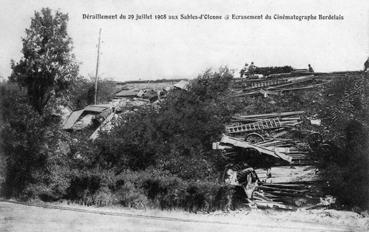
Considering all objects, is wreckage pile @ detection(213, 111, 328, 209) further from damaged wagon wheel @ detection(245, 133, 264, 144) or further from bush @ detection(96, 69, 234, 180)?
bush @ detection(96, 69, 234, 180)

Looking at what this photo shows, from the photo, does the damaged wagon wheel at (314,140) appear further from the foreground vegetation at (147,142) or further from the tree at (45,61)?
the tree at (45,61)

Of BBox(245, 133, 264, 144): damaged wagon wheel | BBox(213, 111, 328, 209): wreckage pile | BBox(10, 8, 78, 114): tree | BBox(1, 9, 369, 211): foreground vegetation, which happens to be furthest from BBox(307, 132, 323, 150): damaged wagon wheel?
BBox(10, 8, 78, 114): tree

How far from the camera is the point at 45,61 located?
22312 millimetres

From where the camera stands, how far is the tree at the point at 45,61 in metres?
21.9

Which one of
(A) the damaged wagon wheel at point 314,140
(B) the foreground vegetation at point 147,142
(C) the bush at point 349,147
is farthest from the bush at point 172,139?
(C) the bush at point 349,147

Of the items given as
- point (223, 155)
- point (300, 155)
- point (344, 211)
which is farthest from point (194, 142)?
point (344, 211)

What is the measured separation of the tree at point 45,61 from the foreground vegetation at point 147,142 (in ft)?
0.18

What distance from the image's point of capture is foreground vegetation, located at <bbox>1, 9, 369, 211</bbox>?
16.5 m

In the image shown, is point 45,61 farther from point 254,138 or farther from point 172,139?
point 254,138

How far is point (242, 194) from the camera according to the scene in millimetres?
17016

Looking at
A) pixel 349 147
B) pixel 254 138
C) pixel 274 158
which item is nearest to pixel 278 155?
pixel 274 158

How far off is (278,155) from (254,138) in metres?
2.27

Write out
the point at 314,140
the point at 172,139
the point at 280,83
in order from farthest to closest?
the point at 280,83
the point at 172,139
the point at 314,140

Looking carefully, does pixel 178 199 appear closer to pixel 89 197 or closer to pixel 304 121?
pixel 89 197
